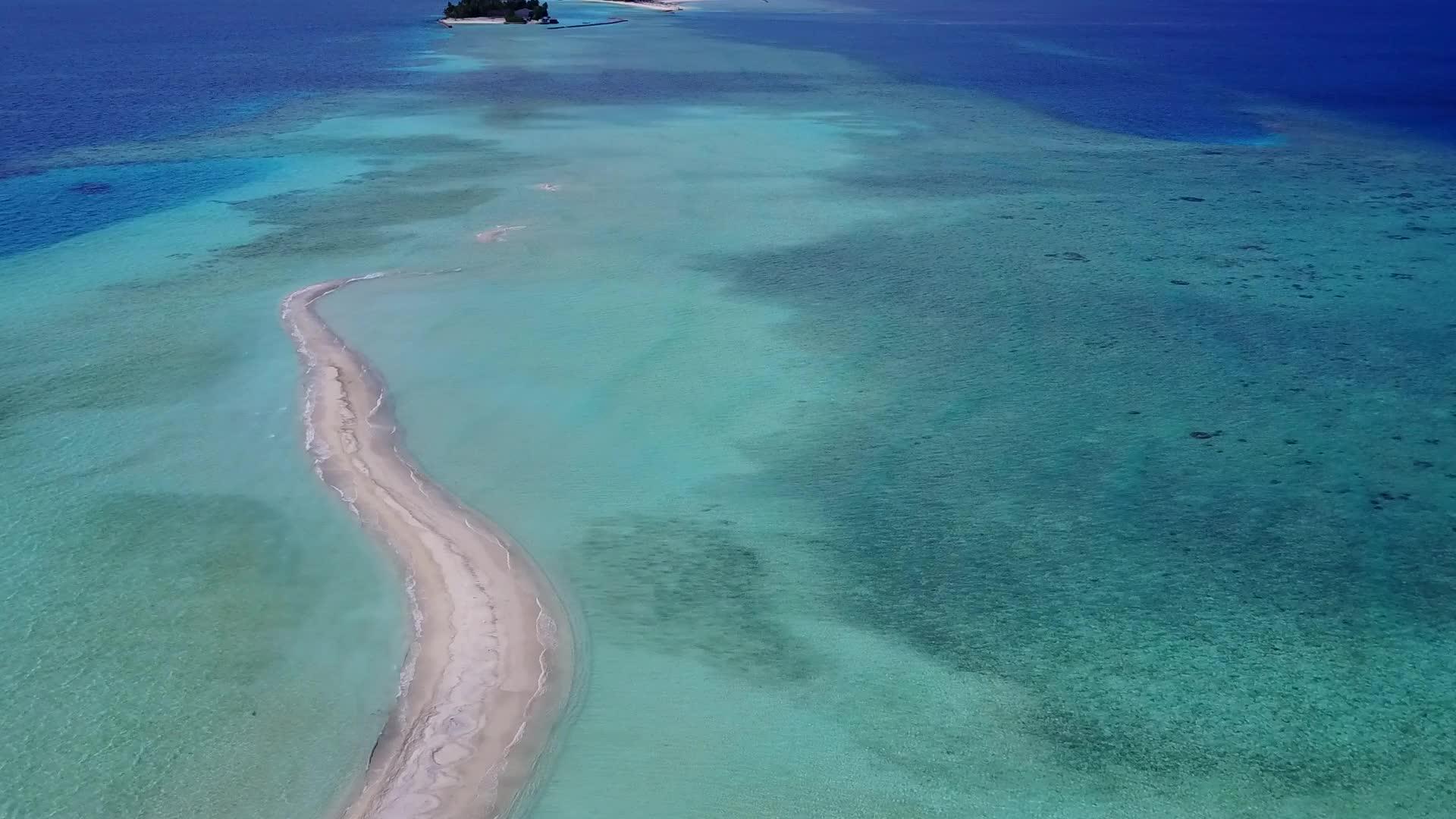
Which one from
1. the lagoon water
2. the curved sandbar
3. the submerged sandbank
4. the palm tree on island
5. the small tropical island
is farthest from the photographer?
the submerged sandbank

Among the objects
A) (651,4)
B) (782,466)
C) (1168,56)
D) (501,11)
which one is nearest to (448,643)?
(782,466)

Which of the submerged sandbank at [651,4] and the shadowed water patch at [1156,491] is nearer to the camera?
the shadowed water patch at [1156,491]

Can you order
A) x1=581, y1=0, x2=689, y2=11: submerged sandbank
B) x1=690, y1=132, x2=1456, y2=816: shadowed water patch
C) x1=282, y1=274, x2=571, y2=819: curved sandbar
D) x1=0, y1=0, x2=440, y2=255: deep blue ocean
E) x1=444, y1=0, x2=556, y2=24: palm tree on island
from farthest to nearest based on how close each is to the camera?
x1=581, y1=0, x2=689, y2=11: submerged sandbank
x1=444, y1=0, x2=556, y2=24: palm tree on island
x1=0, y1=0, x2=440, y2=255: deep blue ocean
x1=690, y1=132, x2=1456, y2=816: shadowed water patch
x1=282, y1=274, x2=571, y2=819: curved sandbar

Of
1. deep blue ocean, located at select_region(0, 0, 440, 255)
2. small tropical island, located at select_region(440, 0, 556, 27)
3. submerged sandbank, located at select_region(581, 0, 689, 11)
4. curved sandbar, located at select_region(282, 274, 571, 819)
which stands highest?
submerged sandbank, located at select_region(581, 0, 689, 11)

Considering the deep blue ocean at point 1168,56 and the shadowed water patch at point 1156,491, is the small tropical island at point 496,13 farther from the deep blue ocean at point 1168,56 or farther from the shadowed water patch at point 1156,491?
the shadowed water patch at point 1156,491

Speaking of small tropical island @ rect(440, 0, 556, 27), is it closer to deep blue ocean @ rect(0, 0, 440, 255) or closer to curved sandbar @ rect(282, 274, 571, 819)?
deep blue ocean @ rect(0, 0, 440, 255)

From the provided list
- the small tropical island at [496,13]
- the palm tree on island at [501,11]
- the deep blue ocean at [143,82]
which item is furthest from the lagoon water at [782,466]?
the palm tree on island at [501,11]

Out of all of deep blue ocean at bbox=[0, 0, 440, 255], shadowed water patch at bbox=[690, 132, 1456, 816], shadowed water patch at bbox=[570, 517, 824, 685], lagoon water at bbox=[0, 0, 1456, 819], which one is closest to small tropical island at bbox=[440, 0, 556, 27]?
deep blue ocean at bbox=[0, 0, 440, 255]
